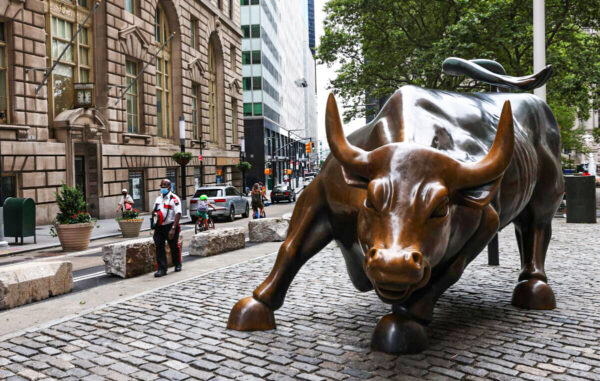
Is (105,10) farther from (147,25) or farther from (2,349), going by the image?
(2,349)

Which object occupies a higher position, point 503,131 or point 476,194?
point 503,131

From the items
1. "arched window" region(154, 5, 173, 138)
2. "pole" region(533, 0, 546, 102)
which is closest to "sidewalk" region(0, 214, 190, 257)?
"arched window" region(154, 5, 173, 138)

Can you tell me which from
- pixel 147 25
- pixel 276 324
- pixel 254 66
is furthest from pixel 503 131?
pixel 254 66

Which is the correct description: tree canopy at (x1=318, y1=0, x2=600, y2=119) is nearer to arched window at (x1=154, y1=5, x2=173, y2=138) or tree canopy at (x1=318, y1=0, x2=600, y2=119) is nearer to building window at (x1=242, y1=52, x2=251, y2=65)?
Result: arched window at (x1=154, y1=5, x2=173, y2=138)

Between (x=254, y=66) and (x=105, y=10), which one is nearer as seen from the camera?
(x=105, y=10)

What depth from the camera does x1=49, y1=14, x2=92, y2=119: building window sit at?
23312mm

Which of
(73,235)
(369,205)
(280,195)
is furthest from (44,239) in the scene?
(280,195)

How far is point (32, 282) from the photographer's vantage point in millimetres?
7508

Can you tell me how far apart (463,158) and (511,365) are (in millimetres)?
1797

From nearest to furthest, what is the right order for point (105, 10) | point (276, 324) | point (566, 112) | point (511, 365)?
point (511, 365), point (276, 324), point (105, 10), point (566, 112)

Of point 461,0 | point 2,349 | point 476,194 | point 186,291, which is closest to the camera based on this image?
point 476,194

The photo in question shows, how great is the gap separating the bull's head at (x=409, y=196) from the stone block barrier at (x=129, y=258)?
21.9 feet

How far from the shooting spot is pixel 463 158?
4.51 meters

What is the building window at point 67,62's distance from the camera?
2331 centimetres
